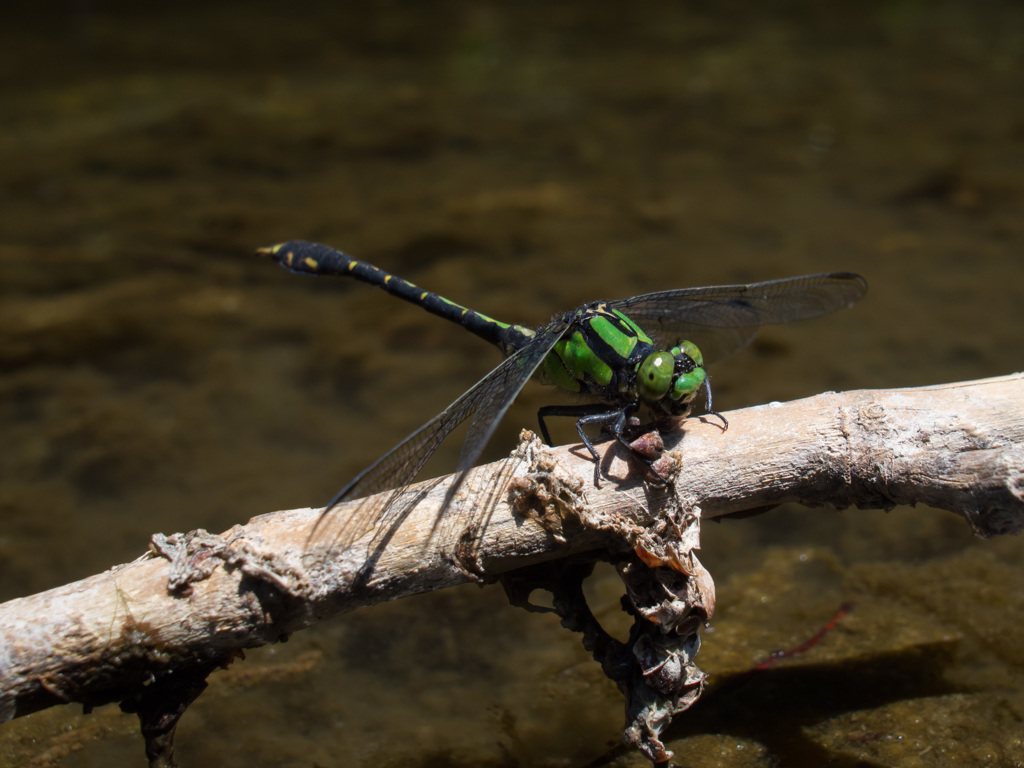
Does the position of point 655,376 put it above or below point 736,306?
above

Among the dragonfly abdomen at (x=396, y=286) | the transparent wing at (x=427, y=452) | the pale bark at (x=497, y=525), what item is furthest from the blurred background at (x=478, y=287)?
the transparent wing at (x=427, y=452)

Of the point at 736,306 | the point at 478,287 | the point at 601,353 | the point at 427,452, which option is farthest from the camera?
the point at 478,287


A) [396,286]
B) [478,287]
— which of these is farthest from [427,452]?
[478,287]

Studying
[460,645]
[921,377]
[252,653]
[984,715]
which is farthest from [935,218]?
[252,653]

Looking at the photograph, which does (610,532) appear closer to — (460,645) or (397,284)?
(460,645)

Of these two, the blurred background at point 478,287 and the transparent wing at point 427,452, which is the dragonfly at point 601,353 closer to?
the transparent wing at point 427,452

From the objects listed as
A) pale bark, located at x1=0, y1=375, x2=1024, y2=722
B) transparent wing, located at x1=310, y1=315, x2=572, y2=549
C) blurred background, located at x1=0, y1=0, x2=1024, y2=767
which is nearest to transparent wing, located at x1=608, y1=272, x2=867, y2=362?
transparent wing, located at x1=310, y1=315, x2=572, y2=549

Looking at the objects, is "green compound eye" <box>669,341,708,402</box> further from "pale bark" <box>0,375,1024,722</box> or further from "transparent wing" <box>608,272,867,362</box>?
"transparent wing" <box>608,272,867,362</box>

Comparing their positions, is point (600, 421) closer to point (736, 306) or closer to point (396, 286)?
point (736, 306)
